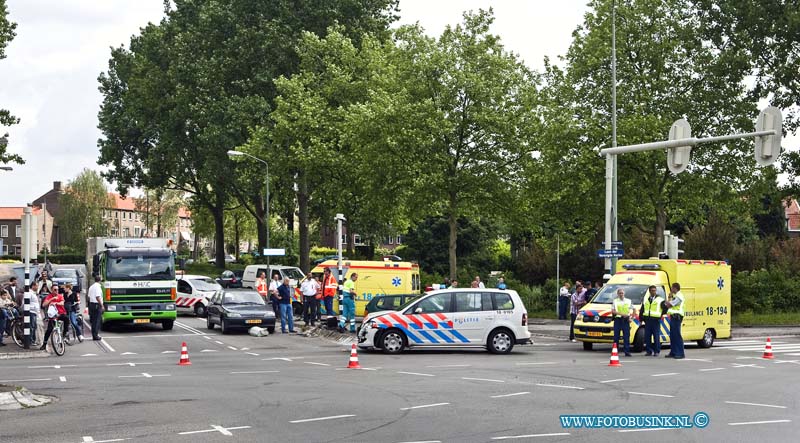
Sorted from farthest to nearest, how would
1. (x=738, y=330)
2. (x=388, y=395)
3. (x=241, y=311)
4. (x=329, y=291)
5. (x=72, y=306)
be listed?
(x=738, y=330), (x=329, y=291), (x=241, y=311), (x=72, y=306), (x=388, y=395)

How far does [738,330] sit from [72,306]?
22.6 metres

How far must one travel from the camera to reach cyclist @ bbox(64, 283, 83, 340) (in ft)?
88.1

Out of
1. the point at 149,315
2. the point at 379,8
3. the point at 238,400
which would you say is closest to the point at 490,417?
the point at 238,400

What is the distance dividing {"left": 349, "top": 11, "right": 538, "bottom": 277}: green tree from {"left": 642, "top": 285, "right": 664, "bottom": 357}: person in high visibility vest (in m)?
15.5

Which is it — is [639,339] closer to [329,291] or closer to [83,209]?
[329,291]

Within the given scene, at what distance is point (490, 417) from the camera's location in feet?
41.4

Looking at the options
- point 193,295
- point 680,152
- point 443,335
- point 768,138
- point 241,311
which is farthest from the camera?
point 193,295

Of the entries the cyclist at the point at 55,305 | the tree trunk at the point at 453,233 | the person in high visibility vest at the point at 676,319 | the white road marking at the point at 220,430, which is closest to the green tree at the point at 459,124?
the tree trunk at the point at 453,233

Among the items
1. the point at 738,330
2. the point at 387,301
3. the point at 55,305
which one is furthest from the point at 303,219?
the point at 55,305

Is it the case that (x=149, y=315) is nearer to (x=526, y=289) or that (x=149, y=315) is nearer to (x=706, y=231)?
(x=526, y=289)

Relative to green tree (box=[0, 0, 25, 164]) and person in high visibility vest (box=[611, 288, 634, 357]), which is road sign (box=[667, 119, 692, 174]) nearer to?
person in high visibility vest (box=[611, 288, 634, 357])

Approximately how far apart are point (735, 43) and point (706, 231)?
9186 millimetres

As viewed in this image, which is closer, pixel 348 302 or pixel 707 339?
pixel 707 339

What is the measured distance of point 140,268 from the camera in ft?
101
